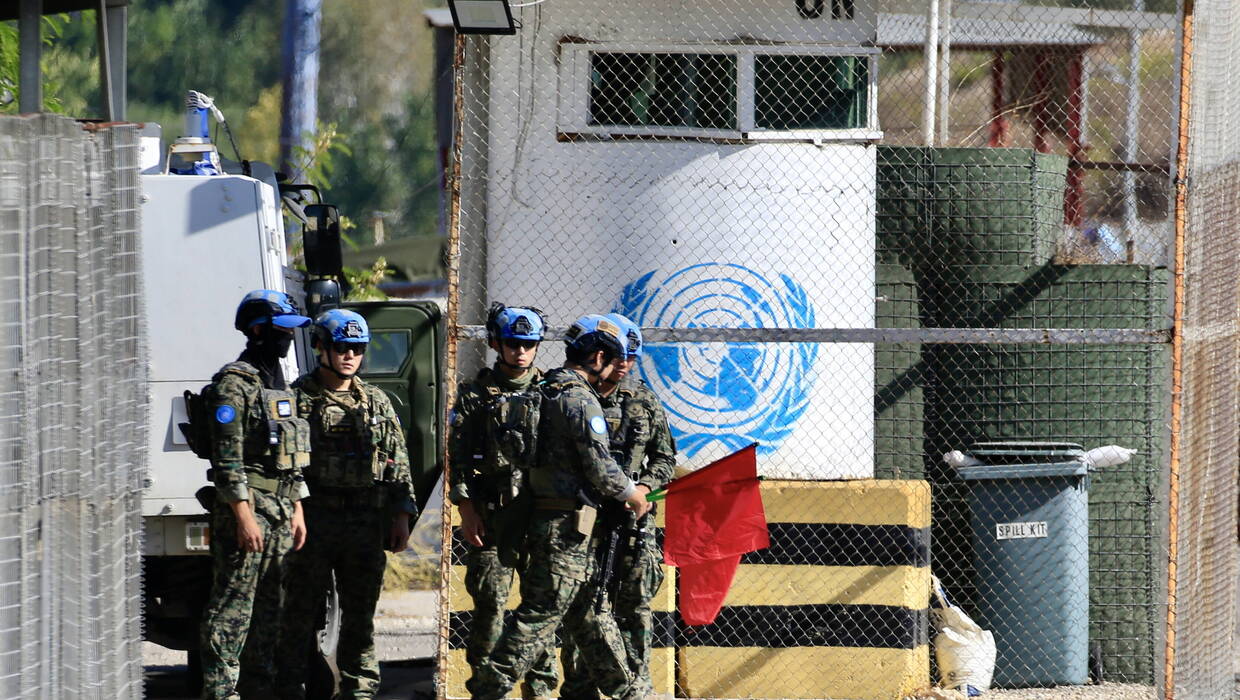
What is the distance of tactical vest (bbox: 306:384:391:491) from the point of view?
639cm

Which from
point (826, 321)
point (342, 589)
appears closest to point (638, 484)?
point (342, 589)

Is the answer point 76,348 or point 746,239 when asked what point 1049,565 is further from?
point 76,348

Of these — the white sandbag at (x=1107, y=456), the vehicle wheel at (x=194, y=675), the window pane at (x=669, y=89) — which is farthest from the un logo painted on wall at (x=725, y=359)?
the vehicle wheel at (x=194, y=675)

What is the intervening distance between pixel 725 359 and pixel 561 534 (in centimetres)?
159

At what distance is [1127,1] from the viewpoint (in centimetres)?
1903

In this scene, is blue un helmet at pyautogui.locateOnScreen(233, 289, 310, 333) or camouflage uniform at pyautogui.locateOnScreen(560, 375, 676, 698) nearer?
→ blue un helmet at pyautogui.locateOnScreen(233, 289, 310, 333)

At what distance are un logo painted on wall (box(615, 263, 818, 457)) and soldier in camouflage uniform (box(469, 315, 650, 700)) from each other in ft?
3.43

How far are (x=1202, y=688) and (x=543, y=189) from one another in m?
3.78

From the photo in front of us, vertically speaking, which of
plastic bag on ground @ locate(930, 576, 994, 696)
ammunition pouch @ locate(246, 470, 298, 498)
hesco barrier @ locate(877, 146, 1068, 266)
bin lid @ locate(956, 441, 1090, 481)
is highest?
hesco barrier @ locate(877, 146, 1068, 266)

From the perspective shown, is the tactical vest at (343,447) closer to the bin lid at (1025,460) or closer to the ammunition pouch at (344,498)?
the ammunition pouch at (344,498)

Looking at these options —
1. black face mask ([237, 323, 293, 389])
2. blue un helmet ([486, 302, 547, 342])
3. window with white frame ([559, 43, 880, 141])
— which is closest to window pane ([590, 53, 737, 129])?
window with white frame ([559, 43, 880, 141])

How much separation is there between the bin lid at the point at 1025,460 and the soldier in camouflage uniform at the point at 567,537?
210cm

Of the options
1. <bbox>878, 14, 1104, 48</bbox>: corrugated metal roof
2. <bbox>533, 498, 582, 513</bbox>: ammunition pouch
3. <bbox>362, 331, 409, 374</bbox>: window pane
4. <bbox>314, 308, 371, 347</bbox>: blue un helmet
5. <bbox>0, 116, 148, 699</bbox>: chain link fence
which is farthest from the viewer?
<bbox>878, 14, 1104, 48</bbox>: corrugated metal roof

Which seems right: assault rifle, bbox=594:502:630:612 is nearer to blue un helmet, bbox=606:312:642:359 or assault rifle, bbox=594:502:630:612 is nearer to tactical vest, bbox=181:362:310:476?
blue un helmet, bbox=606:312:642:359
